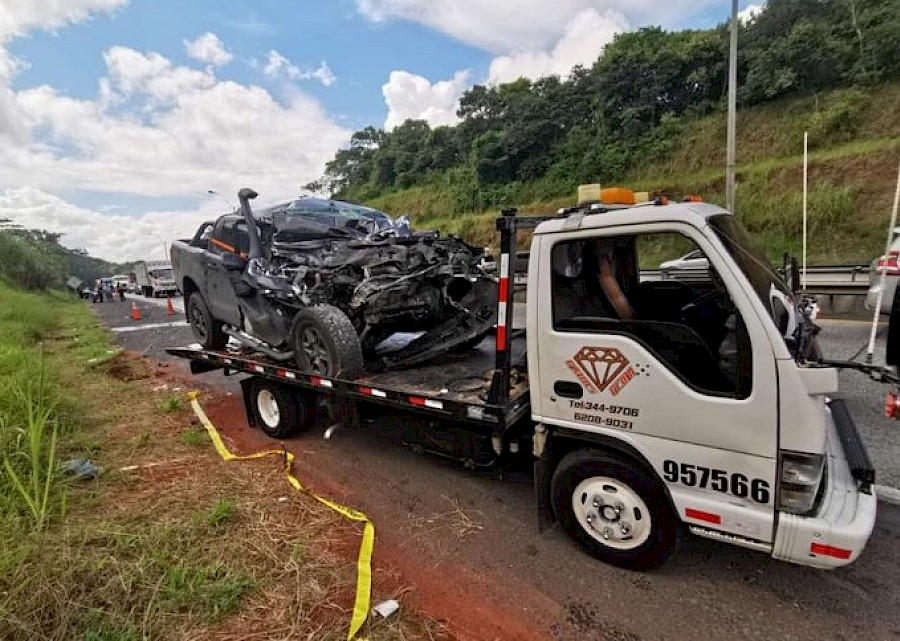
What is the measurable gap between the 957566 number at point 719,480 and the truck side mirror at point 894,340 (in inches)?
40.7

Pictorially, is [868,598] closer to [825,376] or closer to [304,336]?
[825,376]

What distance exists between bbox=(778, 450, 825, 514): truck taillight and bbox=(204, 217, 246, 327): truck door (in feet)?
17.3

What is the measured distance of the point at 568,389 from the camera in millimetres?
2736

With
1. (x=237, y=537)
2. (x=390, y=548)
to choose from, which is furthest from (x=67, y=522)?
(x=390, y=548)

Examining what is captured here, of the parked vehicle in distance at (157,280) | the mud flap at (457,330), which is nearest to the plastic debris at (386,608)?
the mud flap at (457,330)

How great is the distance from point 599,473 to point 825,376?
1.19 m

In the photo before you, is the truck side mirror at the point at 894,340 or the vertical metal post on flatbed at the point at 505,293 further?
the vertical metal post on flatbed at the point at 505,293

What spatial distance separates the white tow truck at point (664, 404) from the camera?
85.0 inches

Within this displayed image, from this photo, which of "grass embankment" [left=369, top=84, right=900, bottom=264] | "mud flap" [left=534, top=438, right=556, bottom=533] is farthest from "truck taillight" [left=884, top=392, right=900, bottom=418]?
"grass embankment" [left=369, top=84, right=900, bottom=264]

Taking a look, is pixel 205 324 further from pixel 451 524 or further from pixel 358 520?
pixel 451 524

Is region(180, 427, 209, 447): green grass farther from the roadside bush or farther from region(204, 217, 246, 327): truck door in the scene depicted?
the roadside bush

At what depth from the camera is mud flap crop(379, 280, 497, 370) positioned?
4.58m

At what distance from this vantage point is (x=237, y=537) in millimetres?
3152

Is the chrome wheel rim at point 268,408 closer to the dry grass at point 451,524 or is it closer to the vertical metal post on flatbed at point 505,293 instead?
the dry grass at point 451,524
